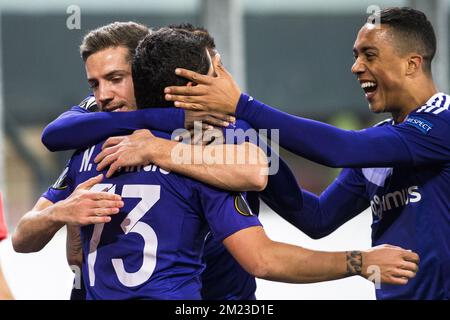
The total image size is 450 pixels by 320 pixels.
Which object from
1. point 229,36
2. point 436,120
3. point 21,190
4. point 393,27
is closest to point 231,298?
point 436,120

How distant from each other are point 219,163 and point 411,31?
804mm

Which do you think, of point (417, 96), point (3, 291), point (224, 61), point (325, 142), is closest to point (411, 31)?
point (417, 96)

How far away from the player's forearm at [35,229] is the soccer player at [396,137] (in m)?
0.45

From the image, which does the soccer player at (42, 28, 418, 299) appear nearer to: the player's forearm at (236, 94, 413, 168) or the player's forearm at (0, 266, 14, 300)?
the player's forearm at (236, 94, 413, 168)

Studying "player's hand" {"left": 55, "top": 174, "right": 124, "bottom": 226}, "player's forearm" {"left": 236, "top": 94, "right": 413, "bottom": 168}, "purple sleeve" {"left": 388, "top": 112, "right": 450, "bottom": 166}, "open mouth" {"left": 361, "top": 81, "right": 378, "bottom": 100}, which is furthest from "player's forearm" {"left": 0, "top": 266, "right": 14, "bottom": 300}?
"open mouth" {"left": 361, "top": 81, "right": 378, "bottom": 100}

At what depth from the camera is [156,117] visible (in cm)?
181

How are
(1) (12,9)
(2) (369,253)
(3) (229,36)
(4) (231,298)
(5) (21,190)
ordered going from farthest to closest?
(5) (21,190)
(1) (12,9)
(3) (229,36)
(4) (231,298)
(2) (369,253)

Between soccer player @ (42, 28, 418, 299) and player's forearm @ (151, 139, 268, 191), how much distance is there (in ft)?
0.11

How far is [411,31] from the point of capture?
7.08 feet

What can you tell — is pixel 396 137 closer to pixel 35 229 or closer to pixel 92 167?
pixel 92 167

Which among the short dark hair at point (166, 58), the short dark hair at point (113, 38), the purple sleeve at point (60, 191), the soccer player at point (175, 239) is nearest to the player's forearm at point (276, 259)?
the soccer player at point (175, 239)

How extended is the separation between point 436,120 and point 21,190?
4287mm
